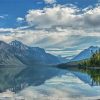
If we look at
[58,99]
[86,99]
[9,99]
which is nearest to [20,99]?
[9,99]

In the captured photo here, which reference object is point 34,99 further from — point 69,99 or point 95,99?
point 95,99

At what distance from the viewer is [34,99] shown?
42.2m

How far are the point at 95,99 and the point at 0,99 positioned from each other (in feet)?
35.0

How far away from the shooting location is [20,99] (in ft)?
139

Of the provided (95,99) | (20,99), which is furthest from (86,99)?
(20,99)

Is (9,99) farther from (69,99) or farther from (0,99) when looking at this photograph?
(69,99)

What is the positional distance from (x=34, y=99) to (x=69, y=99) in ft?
12.9

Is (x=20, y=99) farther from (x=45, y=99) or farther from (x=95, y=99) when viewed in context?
(x=95, y=99)

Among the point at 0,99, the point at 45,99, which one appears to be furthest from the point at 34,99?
the point at 0,99

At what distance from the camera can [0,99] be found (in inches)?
1666

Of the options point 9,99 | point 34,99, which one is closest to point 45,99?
point 34,99

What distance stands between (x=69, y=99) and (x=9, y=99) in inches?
265

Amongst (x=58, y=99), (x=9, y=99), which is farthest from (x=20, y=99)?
(x=58, y=99)

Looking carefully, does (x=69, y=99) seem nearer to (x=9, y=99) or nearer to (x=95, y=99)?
(x=95, y=99)
